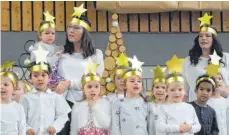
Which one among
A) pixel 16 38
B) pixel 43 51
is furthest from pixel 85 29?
pixel 16 38

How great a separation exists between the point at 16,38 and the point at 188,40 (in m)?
2.27

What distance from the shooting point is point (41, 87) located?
8469 millimetres

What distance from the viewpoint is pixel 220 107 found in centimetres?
914

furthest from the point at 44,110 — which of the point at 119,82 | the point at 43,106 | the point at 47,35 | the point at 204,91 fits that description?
the point at 204,91

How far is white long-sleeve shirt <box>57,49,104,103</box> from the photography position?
28.8 ft

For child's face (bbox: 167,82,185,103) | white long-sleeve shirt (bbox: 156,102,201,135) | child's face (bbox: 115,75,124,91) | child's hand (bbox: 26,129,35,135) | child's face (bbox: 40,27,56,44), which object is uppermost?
child's face (bbox: 40,27,56,44)

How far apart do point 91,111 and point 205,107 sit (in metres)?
1.17

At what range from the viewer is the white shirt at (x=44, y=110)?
8391 millimetres

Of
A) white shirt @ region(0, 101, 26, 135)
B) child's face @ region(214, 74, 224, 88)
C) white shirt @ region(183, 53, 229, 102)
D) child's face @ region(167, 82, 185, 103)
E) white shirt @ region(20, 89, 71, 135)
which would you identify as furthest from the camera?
white shirt @ region(183, 53, 229, 102)

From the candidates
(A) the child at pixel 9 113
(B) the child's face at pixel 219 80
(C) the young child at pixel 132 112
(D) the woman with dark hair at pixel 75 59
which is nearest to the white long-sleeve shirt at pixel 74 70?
(D) the woman with dark hair at pixel 75 59

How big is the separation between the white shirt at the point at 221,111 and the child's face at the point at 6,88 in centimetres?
209

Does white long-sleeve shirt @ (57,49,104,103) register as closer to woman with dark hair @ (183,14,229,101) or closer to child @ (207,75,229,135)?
woman with dark hair @ (183,14,229,101)

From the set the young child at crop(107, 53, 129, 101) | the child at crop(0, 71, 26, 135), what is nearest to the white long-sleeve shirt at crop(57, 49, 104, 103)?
the young child at crop(107, 53, 129, 101)

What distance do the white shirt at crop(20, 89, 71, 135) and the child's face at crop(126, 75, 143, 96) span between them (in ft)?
1.98
